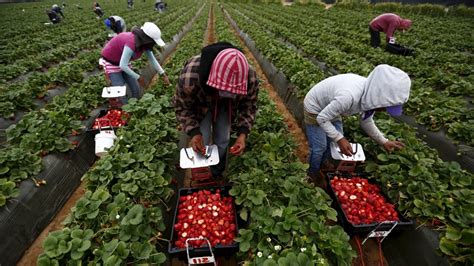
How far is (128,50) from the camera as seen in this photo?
438 centimetres

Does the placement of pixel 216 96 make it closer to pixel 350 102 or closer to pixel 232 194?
pixel 232 194

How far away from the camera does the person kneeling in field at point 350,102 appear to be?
238 centimetres

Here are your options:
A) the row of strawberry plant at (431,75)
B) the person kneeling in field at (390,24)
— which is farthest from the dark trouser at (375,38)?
the row of strawberry plant at (431,75)

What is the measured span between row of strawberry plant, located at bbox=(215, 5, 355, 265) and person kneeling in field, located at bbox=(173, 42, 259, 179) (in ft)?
1.43

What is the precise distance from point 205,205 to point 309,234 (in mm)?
1208

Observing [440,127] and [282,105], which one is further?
[282,105]

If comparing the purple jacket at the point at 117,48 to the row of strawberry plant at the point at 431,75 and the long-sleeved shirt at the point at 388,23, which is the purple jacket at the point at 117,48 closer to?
the row of strawberry plant at the point at 431,75

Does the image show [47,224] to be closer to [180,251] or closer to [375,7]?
[180,251]

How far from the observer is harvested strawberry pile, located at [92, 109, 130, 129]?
4.71 metres

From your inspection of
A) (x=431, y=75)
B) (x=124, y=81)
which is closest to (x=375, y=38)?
(x=431, y=75)

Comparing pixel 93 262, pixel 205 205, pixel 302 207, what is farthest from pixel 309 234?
pixel 93 262

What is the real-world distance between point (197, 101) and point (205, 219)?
1.36 m

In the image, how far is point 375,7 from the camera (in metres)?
26.6

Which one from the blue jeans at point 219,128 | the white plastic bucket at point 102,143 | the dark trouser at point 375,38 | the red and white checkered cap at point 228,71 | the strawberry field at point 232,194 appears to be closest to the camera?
the red and white checkered cap at point 228,71
